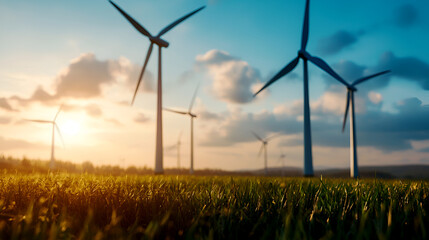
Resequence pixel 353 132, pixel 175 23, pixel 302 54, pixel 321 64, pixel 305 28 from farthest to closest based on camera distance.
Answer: pixel 353 132, pixel 175 23, pixel 305 28, pixel 302 54, pixel 321 64

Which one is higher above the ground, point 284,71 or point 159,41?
point 159,41

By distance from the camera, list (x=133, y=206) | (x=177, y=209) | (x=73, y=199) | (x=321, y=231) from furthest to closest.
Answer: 1. (x=73, y=199)
2. (x=133, y=206)
3. (x=177, y=209)
4. (x=321, y=231)

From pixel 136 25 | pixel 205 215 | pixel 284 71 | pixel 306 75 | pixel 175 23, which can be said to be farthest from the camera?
pixel 175 23

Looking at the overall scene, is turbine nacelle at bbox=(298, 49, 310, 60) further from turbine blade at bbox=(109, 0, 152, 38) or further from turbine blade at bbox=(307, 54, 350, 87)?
turbine blade at bbox=(109, 0, 152, 38)

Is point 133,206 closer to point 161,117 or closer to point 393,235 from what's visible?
point 393,235

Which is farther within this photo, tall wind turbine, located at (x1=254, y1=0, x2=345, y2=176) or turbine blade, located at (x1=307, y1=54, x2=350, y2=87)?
turbine blade, located at (x1=307, y1=54, x2=350, y2=87)

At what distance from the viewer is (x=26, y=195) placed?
570cm

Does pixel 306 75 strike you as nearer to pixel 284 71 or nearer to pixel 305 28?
pixel 284 71

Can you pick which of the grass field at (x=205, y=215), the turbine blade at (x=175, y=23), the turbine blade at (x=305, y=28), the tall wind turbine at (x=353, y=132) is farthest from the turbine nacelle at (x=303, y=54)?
the grass field at (x=205, y=215)

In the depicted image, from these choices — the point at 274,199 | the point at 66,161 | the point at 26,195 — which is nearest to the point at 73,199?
the point at 26,195

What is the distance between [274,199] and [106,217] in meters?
2.54

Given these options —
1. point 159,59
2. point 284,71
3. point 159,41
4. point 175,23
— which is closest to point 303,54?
point 284,71

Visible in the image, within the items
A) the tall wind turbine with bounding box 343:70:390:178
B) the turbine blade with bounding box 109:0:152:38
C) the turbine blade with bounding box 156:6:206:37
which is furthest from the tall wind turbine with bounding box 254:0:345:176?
the turbine blade with bounding box 109:0:152:38

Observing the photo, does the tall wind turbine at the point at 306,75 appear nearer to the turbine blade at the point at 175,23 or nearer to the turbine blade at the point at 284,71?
the turbine blade at the point at 284,71
